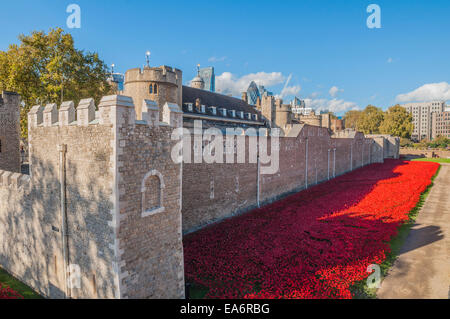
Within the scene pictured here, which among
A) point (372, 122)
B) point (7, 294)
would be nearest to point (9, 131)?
point (7, 294)

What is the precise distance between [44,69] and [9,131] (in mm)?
8079

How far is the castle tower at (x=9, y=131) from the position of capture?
16.6 metres

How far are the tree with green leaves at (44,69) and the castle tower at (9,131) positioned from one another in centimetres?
484

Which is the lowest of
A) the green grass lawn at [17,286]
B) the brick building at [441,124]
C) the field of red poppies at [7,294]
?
the green grass lawn at [17,286]

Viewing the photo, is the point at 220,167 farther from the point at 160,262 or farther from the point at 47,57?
the point at 47,57

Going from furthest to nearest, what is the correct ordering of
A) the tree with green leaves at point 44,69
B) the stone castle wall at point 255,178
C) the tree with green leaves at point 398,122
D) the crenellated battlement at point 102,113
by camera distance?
the tree with green leaves at point 398,122, the tree with green leaves at point 44,69, the stone castle wall at point 255,178, the crenellated battlement at point 102,113

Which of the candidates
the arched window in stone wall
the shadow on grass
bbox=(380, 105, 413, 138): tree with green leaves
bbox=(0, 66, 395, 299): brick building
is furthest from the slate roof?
bbox=(380, 105, 413, 138): tree with green leaves

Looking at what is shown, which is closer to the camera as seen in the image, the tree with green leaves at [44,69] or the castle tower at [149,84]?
the tree with green leaves at [44,69]

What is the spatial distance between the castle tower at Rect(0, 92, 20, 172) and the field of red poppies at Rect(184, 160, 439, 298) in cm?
1257

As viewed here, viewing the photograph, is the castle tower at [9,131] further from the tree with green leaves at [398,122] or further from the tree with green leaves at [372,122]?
the tree with green leaves at [372,122]

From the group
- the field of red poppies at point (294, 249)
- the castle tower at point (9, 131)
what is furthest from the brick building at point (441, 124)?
the castle tower at point (9, 131)

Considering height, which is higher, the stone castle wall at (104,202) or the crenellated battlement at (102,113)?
the crenellated battlement at (102,113)

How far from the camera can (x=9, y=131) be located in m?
16.9

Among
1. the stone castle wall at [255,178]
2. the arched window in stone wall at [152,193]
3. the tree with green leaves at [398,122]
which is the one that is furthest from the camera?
the tree with green leaves at [398,122]
